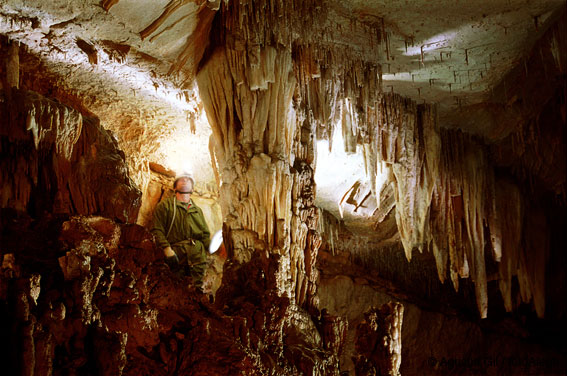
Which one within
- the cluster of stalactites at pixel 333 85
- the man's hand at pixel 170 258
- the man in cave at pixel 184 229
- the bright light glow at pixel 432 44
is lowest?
the man's hand at pixel 170 258

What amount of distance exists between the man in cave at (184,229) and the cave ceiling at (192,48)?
0.58 meters

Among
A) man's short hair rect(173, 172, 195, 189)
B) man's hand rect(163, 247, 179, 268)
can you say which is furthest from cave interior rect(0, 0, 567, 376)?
man's hand rect(163, 247, 179, 268)

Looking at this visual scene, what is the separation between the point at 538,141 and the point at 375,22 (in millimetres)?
3596

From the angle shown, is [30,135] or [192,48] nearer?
[30,135]

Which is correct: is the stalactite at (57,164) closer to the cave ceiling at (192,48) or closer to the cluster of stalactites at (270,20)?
the cave ceiling at (192,48)

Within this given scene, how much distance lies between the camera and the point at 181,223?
834 centimetres

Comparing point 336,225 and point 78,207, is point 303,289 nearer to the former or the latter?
point 78,207

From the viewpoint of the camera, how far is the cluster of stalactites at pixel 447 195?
828 cm

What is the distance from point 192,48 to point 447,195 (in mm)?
4311

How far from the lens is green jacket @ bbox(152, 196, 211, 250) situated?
8.21m

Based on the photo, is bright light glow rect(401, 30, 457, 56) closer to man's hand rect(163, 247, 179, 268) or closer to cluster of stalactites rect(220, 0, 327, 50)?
cluster of stalactites rect(220, 0, 327, 50)

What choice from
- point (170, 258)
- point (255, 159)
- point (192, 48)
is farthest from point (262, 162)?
point (170, 258)

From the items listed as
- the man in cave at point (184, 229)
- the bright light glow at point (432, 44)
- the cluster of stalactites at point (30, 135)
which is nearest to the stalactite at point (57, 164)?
the cluster of stalactites at point (30, 135)

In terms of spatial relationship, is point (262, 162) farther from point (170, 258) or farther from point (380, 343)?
point (380, 343)
